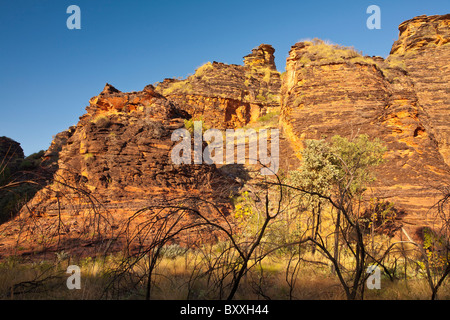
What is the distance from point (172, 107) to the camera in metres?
16.1

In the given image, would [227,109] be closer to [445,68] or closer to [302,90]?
[302,90]

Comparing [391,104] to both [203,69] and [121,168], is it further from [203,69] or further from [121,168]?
[203,69]

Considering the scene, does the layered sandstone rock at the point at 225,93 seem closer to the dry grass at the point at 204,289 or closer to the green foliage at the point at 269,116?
the green foliage at the point at 269,116

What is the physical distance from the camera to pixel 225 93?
1480 inches

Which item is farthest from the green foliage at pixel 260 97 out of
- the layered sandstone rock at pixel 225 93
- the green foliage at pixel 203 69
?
the green foliage at pixel 203 69

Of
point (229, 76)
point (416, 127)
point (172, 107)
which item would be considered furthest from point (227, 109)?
point (416, 127)

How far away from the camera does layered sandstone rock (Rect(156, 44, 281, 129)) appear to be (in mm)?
36406

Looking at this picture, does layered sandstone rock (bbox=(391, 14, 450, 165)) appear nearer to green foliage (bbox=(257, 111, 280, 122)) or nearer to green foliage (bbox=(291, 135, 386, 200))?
green foliage (bbox=(291, 135, 386, 200))

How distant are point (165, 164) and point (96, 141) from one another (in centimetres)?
401

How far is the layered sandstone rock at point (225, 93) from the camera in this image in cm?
3641

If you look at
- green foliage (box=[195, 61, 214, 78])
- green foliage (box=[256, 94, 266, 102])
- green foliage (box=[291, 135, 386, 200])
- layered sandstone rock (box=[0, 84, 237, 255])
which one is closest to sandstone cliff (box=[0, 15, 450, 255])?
layered sandstone rock (box=[0, 84, 237, 255])

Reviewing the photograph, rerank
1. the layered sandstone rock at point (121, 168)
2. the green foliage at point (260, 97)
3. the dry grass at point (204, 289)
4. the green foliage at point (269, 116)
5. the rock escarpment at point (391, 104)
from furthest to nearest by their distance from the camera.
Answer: the green foliage at point (260, 97), the green foliage at point (269, 116), the rock escarpment at point (391, 104), the layered sandstone rock at point (121, 168), the dry grass at point (204, 289)

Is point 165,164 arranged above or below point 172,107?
below

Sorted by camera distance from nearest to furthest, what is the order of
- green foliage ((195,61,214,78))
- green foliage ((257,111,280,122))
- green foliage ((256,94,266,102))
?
1. green foliage ((257,111,280,122))
2. green foliage ((256,94,266,102))
3. green foliage ((195,61,214,78))
